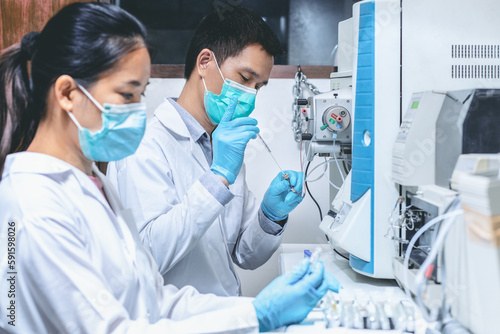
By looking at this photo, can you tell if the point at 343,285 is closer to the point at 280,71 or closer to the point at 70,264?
the point at 70,264

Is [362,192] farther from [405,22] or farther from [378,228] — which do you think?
[405,22]

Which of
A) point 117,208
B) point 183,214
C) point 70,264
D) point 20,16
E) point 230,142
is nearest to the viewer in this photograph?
point 70,264

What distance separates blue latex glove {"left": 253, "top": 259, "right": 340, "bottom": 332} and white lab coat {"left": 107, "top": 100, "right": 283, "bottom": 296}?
364mm

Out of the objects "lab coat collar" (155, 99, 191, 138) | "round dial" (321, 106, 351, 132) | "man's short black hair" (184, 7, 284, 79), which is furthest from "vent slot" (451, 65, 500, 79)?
"lab coat collar" (155, 99, 191, 138)

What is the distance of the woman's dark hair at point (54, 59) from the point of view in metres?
0.99

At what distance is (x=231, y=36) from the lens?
5.44 feet

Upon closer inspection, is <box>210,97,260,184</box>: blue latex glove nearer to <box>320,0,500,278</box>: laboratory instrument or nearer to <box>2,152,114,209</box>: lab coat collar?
<box>320,0,500,278</box>: laboratory instrument

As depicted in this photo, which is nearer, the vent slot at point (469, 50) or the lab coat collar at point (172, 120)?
the vent slot at point (469, 50)

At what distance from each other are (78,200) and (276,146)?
1529 millimetres

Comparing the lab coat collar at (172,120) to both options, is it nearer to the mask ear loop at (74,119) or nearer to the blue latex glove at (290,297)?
the mask ear loop at (74,119)

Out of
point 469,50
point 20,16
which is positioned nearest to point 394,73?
point 469,50

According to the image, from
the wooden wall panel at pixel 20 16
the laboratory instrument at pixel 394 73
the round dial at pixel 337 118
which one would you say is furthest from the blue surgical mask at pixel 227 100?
the wooden wall panel at pixel 20 16

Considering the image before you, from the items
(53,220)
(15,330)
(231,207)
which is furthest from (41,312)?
(231,207)

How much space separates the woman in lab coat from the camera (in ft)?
2.87
